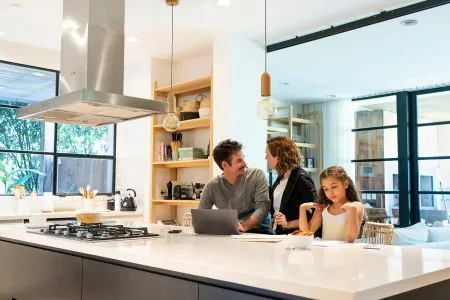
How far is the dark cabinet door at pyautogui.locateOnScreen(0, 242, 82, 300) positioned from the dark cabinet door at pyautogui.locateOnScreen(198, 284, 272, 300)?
2.89 ft

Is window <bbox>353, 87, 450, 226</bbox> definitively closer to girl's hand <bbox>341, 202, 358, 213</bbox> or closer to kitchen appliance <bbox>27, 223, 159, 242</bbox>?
girl's hand <bbox>341, 202, 358, 213</bbox>

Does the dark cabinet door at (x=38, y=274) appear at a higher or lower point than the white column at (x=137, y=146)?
lower

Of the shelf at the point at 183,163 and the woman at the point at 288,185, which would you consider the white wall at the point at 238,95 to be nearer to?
the shelf at the point at 183,163

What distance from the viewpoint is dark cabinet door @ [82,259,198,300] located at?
1.61m

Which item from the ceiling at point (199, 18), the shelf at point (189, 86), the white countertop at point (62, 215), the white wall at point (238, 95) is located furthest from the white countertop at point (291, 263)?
the shelf at point (189, 86)

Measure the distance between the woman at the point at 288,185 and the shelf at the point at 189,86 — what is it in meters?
2.08

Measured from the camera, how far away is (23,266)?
8.82 feet

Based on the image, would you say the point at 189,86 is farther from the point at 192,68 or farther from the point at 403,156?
the point at 403,156

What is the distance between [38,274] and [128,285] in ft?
3.03

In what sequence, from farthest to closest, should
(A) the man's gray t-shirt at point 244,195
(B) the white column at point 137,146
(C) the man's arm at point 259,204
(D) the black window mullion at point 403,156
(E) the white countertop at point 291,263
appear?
(D) the black window mullion at point 403,156 < (B) the white column at point 137,146 < (A) the man's gray t-shirt at point 244,195 < (C) the man's arm at point 259,204 < (E) the white countertop at point 291,263

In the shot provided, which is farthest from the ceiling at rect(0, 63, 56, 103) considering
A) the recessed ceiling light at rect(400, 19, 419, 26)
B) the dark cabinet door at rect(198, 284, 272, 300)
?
the dark cabinet door at rect(198, 284, 272, 300)

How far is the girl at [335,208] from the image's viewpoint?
2.49 meters

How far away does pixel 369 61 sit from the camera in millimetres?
5789

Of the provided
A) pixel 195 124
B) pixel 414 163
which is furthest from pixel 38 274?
pixel 414 163
